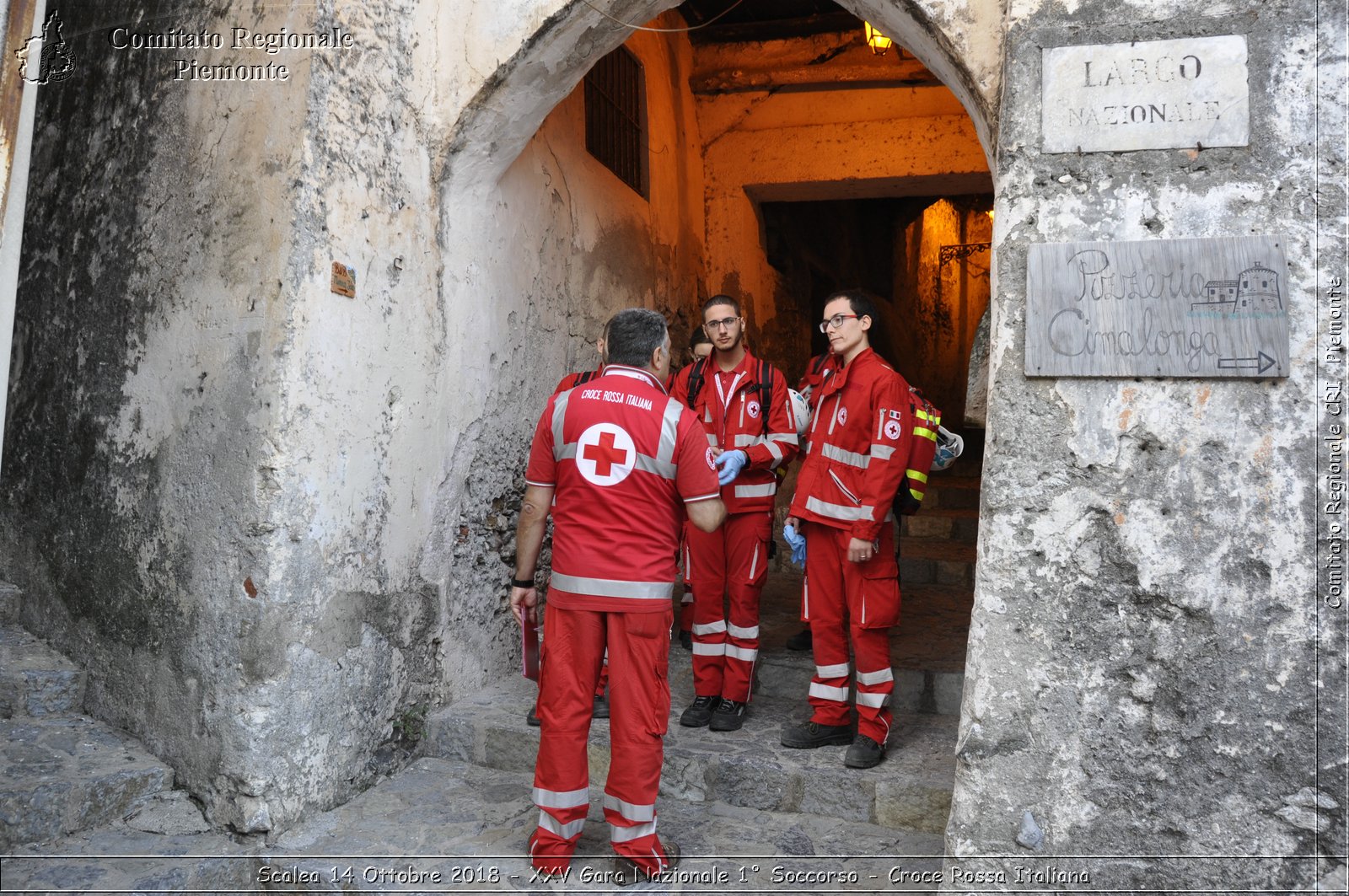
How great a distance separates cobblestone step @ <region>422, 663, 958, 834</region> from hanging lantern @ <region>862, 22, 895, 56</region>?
4.68m

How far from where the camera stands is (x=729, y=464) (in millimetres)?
3861

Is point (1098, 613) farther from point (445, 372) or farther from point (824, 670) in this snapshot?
point (445, 372)

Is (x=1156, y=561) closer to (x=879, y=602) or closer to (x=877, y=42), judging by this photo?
(x=879, y=602)

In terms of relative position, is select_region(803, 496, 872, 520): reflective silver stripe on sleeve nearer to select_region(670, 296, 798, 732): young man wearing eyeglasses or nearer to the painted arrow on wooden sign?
select_region(670, 296, 798, 732): young man wearing eyeglasses

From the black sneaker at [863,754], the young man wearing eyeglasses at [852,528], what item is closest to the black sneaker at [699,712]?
the young man wearing eyeglasses at [852,528]

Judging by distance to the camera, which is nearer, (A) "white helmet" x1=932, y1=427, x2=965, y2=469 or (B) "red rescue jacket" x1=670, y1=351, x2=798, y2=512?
(A) "white helmet" x1=932, y1=427, x2=965, y2=469

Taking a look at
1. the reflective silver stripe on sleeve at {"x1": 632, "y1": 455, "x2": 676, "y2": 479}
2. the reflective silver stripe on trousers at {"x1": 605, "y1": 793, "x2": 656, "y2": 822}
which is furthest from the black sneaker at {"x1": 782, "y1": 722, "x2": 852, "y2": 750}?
the reflective silver stripe on sleeve at {"x1": 632, "y1": 455, "x2": 676, "y2": 479}

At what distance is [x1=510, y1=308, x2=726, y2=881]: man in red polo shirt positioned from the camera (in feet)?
10.1

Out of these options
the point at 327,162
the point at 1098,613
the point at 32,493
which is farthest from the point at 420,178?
the point at 1098,613

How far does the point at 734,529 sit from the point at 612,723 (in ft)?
4.46

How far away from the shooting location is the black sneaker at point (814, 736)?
387cm

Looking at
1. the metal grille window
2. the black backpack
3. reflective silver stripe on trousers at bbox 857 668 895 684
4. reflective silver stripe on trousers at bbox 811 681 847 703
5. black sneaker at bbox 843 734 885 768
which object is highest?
the metal grille window

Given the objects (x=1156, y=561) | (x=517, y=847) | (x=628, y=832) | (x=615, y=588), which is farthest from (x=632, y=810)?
(x=1156, y=561)

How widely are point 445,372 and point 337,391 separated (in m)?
0.74
